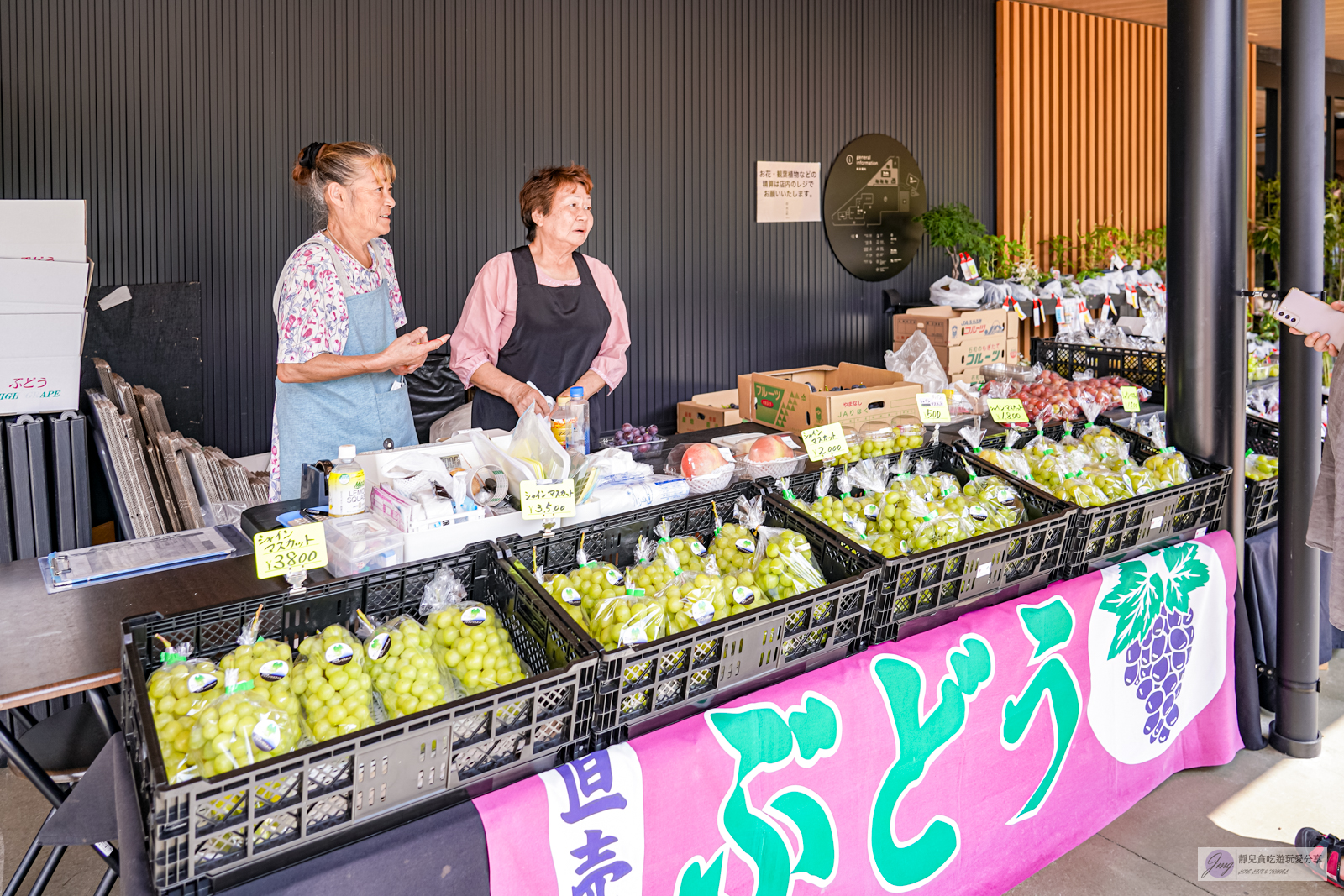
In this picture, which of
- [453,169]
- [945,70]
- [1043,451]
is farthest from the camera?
[945,70]

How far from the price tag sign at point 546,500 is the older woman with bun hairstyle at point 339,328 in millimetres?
918

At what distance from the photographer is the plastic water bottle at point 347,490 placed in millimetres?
2244

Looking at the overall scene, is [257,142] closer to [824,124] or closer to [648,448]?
[648,448]

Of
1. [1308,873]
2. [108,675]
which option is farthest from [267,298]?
[1308,873]

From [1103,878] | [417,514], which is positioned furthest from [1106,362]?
[417,514]

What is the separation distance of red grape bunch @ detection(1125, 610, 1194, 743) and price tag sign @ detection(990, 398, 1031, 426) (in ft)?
2.45

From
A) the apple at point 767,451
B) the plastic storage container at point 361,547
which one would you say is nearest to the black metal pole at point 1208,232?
the apple at point 767,451

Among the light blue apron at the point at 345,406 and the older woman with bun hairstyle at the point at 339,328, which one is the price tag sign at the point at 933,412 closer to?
the older woman with bun hairstyle at the point at 339,328

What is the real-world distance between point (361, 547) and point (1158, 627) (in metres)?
1.90

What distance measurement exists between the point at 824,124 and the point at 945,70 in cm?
123

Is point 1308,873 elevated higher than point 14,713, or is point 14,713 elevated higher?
point 14,713

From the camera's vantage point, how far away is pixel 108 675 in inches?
69.0

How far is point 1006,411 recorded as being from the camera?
306 cm

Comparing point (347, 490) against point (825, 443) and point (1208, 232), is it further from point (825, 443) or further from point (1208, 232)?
point (1208, 232)
